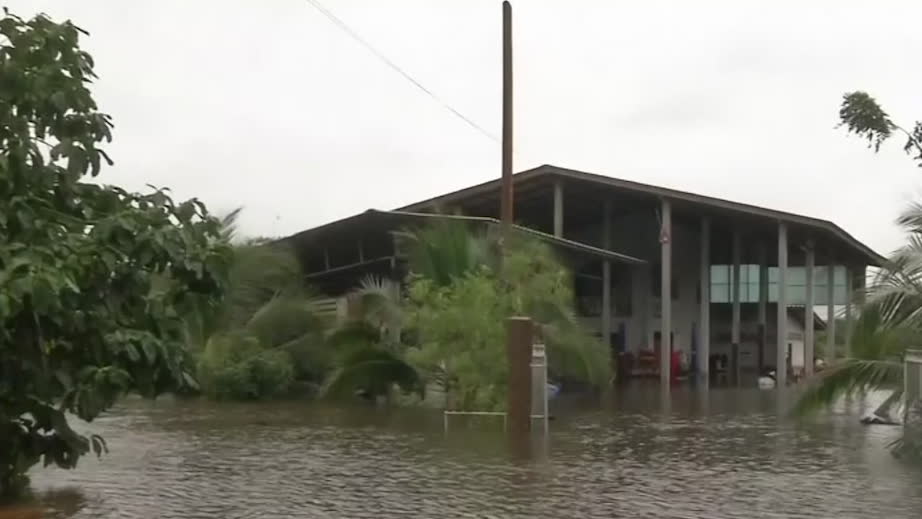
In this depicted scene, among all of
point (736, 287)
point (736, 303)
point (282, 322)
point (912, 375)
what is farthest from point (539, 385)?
point (736, 303)

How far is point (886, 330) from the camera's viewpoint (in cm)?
1289

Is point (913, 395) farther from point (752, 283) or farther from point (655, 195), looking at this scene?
point (752, 283)

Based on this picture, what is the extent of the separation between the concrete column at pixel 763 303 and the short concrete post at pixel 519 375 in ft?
85.6

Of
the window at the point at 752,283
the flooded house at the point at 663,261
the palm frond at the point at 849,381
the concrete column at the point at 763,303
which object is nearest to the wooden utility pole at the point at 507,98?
the palm frond at the point at 849,381

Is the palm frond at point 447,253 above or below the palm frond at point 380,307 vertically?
above

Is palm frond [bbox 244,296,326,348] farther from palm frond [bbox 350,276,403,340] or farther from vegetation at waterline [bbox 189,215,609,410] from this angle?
palm frond [bbox 350,276,403,340]

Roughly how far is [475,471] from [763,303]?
104 ft

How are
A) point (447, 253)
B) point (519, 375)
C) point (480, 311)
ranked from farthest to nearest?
point (447, 253) < point (480, 311) < point (519, 375)

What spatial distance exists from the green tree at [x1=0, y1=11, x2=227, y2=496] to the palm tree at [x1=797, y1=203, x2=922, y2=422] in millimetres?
6984

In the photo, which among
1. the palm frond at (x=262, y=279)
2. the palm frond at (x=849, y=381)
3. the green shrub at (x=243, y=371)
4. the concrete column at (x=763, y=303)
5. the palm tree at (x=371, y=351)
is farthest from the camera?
the concrete column at (x=763, y=303)

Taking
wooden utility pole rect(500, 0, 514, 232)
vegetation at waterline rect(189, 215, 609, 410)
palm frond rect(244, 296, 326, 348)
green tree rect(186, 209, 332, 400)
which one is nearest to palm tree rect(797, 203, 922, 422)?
wooden utility pole rect(500, 0, 514, 232)

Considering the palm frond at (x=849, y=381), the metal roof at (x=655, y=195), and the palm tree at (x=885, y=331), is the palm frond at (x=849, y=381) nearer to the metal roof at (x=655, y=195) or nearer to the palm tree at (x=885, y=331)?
the palm tree at (x=885, y=331)

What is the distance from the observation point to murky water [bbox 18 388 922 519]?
9.62 m

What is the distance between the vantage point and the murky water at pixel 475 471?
9617 mm
